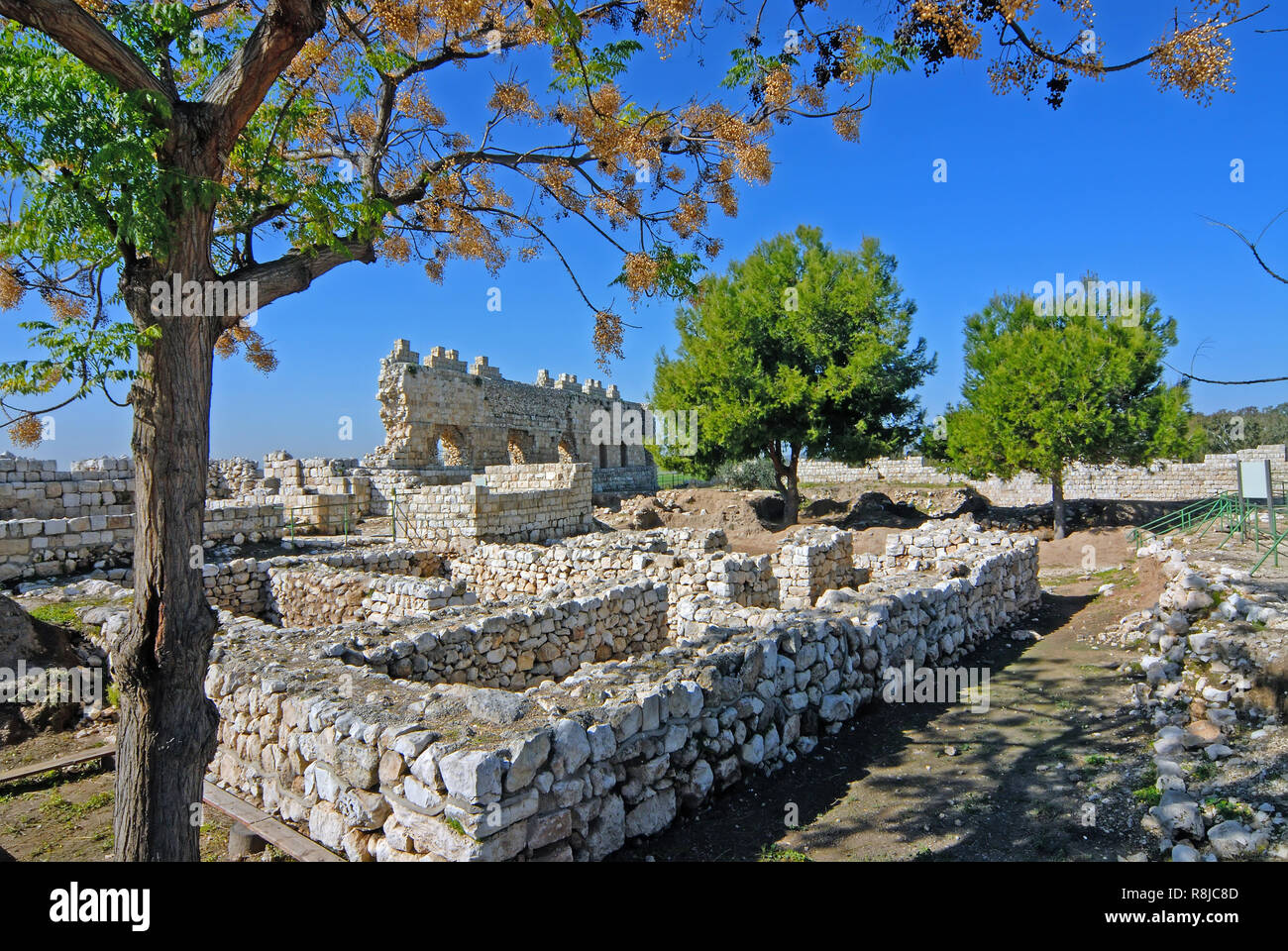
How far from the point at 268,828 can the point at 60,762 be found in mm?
2706

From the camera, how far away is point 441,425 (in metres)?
26.0

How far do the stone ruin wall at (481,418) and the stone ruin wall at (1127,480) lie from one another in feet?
36.8

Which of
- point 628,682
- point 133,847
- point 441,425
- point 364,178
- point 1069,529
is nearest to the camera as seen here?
point 133,847

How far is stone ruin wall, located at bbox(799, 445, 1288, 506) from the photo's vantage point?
1089 inches

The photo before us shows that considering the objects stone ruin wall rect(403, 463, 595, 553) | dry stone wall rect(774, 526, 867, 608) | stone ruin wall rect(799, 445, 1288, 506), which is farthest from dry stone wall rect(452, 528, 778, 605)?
stone ruin wall rect(799, 445, 1288, 506)

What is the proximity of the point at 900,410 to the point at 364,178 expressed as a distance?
21.1 m

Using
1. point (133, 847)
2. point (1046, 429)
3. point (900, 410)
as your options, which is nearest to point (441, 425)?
point (900, 410)

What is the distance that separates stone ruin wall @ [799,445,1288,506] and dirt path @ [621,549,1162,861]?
19.9 metres

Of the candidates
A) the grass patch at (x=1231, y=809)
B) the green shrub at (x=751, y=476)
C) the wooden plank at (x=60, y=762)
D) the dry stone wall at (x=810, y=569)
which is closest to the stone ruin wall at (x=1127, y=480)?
the green shrub at (x=751, y=476)

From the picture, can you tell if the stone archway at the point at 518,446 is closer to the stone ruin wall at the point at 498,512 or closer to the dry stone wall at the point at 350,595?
the stone ruin wall at the point at 498,512

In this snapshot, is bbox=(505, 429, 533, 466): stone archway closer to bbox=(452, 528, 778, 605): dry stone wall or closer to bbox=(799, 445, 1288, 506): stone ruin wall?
bbox=(799, 445, 1288, 506): stone ruin wall
